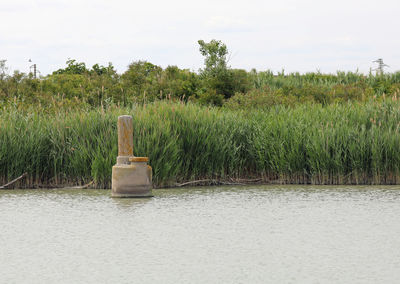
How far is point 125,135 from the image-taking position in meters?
11.5

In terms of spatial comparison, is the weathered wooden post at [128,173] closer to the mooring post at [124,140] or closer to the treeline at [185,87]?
the mooring post at [124,140]

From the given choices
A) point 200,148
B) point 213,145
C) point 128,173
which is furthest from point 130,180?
point 213,145

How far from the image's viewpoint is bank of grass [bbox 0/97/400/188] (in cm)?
1266

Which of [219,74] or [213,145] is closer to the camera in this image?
[213,145]

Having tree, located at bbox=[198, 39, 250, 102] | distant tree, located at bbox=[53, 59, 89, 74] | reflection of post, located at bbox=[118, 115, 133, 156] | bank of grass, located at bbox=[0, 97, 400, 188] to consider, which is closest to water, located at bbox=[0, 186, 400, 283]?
reflection of post, located at bbox=[118, 115, 133, 156]

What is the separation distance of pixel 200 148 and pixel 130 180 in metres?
2.24

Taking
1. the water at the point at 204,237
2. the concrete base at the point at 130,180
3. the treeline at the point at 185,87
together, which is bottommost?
the water at the point at 204,237

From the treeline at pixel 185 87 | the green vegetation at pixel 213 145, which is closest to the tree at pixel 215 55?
the treeline at pixel 185 87

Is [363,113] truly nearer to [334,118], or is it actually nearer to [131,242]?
[334,118]

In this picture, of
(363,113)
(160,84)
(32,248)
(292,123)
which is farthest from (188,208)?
(160,84)

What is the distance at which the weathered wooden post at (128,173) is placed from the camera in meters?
11.3

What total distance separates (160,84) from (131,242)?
18.8 m

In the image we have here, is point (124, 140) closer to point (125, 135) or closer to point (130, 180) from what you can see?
point (125, 135)

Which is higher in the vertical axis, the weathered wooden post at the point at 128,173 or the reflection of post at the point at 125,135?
the reflection of post at the point at 125,135
